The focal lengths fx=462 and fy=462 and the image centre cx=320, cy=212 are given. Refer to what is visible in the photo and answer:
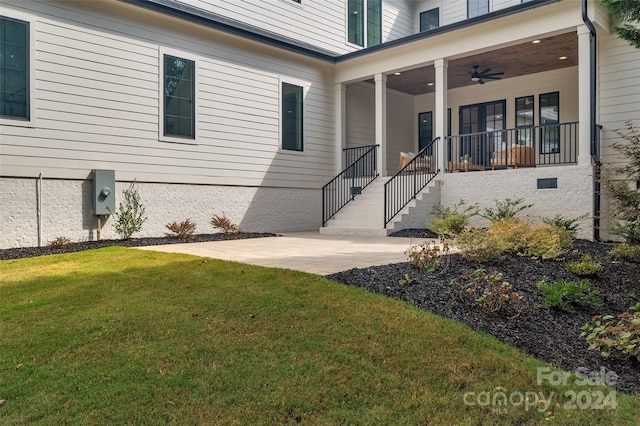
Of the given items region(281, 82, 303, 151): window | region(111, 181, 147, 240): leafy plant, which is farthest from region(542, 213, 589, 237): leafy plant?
region(111, 181, 147, 240): leafy plant

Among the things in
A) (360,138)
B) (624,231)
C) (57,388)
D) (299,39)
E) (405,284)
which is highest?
(299,39)

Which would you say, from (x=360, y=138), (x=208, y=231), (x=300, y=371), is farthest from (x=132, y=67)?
(x=300, y=371)

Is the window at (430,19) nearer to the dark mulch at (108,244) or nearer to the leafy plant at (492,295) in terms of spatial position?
the dark mulch at (108,244)

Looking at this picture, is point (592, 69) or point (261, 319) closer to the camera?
point (261, 319)

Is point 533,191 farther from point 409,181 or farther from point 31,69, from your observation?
point 31,69

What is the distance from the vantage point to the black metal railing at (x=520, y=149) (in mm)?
10914

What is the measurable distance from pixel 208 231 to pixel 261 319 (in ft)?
24.0

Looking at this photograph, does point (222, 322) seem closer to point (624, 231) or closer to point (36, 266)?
point (36, 266)

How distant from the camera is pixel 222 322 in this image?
3.39 m

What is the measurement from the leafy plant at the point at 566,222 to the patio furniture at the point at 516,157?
198 cm

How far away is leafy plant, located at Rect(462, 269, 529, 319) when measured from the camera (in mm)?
3801

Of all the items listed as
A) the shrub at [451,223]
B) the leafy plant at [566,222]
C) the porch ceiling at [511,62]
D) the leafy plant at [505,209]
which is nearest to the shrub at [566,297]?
the shrub at [451,223]

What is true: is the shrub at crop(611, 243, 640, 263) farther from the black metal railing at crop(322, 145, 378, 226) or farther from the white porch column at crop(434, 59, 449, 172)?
the black metal railing at crop(322, 145, 378, 226)

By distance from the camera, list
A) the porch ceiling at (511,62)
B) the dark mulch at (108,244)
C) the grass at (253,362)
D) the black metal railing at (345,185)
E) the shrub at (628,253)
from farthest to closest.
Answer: the black metal railing at (345,185)
the porch ceiling at (511,62)
the dark mulch at (108,244)
the shrub at (628,253)
the grass at (253,362)
